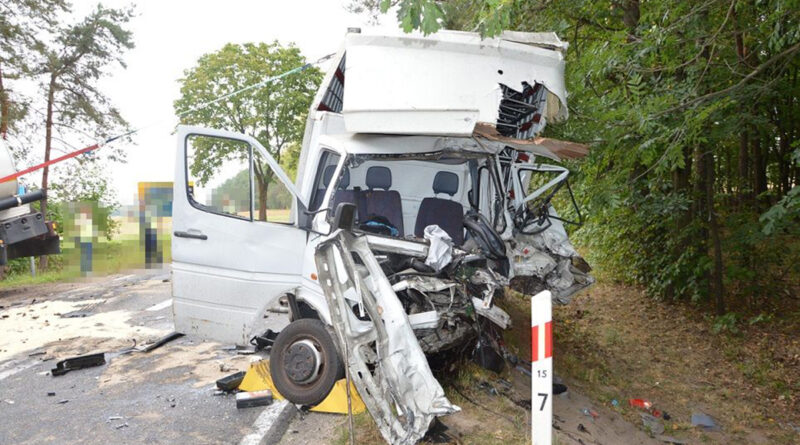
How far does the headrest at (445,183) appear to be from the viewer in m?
6.40

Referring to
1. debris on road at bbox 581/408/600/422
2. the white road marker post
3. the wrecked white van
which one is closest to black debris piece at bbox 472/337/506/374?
the wrecked white van

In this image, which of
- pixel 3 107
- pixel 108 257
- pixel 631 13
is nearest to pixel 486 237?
pixel 631 13

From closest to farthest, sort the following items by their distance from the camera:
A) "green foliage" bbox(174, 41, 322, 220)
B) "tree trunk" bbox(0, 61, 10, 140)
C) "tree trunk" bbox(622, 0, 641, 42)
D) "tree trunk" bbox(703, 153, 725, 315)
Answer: "tree trunk" bbox(622, 0, 641, 42) → "tree trunk" bbox(703, 153, 725, 315) → "tree trunk" bbox(0, 61, 10, 140) → "green foliage" bbox(174, 41, 322, 220)

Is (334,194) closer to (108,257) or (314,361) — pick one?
(314,361)

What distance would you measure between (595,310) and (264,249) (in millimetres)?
6996

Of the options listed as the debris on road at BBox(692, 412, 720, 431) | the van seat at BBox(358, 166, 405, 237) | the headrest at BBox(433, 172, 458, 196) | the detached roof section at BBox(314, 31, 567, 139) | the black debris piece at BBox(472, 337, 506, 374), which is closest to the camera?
the detached roof section at BBox(314, 31, 567, 139)

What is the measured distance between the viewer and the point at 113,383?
201 inches

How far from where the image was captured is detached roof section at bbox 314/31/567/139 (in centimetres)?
448

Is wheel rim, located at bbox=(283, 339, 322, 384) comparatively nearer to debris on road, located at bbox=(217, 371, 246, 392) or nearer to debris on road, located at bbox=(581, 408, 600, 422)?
debris on road, located at bbox=(217, 371, 246, 392)

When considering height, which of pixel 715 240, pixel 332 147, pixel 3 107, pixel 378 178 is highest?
pixel 3 107

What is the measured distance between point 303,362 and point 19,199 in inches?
164

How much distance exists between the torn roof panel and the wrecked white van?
0.4 inches

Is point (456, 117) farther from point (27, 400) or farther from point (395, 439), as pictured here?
point (27, 400)

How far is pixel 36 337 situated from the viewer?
270 inches
